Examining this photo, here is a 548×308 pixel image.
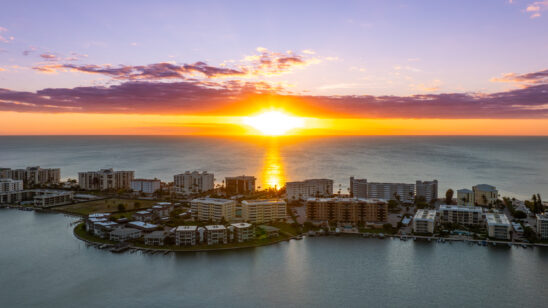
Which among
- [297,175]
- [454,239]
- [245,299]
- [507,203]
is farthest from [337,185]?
[245,299]

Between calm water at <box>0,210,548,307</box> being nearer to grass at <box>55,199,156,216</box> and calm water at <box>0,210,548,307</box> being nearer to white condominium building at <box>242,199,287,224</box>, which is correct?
white condominium building at <box>242,199,287,224</box>

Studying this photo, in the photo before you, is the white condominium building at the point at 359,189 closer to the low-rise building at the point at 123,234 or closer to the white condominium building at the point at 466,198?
the white condominium building at the point at 466,198

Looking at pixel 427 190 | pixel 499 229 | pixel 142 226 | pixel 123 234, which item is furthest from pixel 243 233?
pixel 427 190

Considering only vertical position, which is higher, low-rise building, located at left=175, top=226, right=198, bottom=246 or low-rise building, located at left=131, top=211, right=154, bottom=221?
low-rise building, located at left=131, top=211, right=154, bottom=221

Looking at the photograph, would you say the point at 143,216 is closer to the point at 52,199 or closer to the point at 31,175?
the point at 52,199

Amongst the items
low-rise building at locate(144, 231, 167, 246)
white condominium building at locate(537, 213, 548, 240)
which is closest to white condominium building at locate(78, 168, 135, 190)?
low-rise building at locate(144, 231, 167, 246)

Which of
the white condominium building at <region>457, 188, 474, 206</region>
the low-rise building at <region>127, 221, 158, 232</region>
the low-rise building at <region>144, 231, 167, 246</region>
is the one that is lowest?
the low-rise building at <region>144, 231, 167, 246</region>

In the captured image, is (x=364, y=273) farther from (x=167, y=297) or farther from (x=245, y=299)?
(x=167, y=297)
